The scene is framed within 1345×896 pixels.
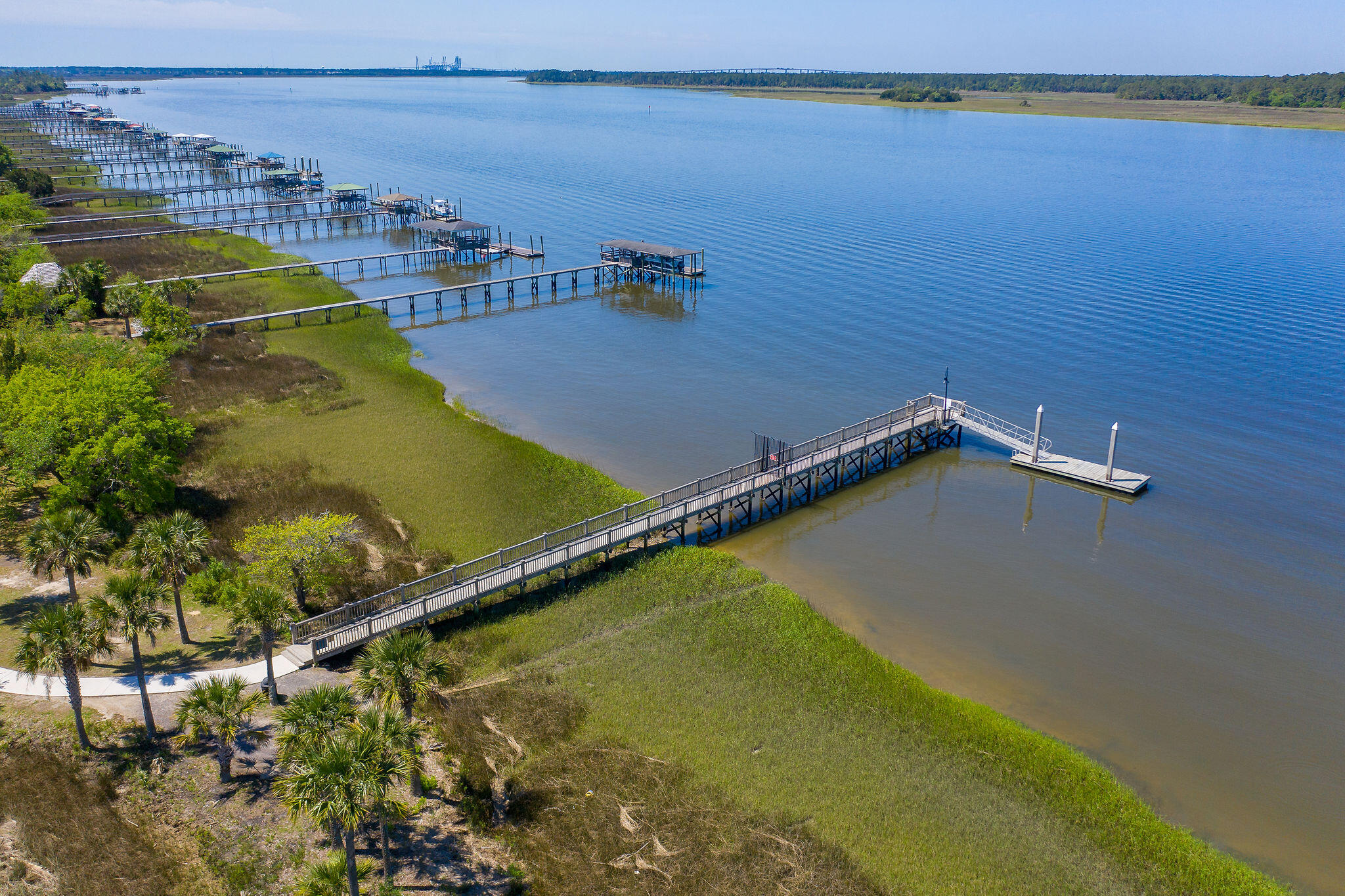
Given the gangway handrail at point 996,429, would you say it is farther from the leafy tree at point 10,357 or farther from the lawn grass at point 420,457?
the leafy tree at point 10,357

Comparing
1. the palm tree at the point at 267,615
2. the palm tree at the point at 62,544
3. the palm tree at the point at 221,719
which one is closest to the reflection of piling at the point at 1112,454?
the palm tree at the point at 267,615

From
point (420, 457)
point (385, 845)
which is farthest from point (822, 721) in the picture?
point (420, 457)

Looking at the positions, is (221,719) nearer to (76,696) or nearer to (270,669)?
(270,669)

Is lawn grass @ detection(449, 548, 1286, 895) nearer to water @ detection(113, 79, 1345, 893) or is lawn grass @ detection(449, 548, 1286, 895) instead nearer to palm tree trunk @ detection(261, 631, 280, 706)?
water @ detection(113, 79, 1345, 893)

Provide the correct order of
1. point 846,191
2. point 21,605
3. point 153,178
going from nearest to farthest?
point 21,605 < point 846,191 < point 153,178

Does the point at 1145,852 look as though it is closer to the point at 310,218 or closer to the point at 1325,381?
the point at 1325,381

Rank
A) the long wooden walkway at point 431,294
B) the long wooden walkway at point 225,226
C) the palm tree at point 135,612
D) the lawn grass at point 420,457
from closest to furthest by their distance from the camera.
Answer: the palm tree at point 135,612, the lawn grass at point 420,457, the long wooden walkway at point 431,294, the long wooden walkway at point 225,226

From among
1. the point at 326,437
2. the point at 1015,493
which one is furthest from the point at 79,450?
the point at 1015,493
